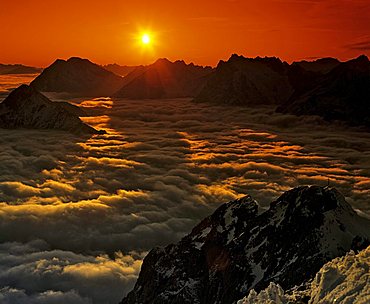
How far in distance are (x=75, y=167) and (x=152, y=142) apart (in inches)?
1801

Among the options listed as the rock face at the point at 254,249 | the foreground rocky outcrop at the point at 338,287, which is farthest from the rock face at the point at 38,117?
the foreground rocky outcrop at the point at 338,287

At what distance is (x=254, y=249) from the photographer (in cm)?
2006

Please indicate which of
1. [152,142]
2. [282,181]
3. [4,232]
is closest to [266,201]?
[282,181]

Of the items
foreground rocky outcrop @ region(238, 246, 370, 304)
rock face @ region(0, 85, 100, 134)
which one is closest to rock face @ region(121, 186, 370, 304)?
foreground rocky outcrop @ region(238, 246, 370, 304)

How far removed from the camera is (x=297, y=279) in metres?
16.4

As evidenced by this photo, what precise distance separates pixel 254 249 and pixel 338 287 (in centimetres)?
1103

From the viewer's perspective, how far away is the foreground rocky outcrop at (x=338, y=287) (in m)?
8.67

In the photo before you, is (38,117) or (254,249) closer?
(254,249)

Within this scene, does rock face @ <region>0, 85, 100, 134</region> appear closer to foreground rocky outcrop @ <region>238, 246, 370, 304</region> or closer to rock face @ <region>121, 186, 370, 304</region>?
rock face @ <region>121, 186, 370, 304</region>

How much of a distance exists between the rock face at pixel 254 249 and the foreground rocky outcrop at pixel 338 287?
17.8ft

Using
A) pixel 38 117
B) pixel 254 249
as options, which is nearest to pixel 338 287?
pixel 254 249

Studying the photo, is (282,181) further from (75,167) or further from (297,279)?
(297,279)

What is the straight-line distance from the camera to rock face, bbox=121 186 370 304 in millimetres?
17564

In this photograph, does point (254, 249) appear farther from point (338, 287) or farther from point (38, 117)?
point (38, 117)
